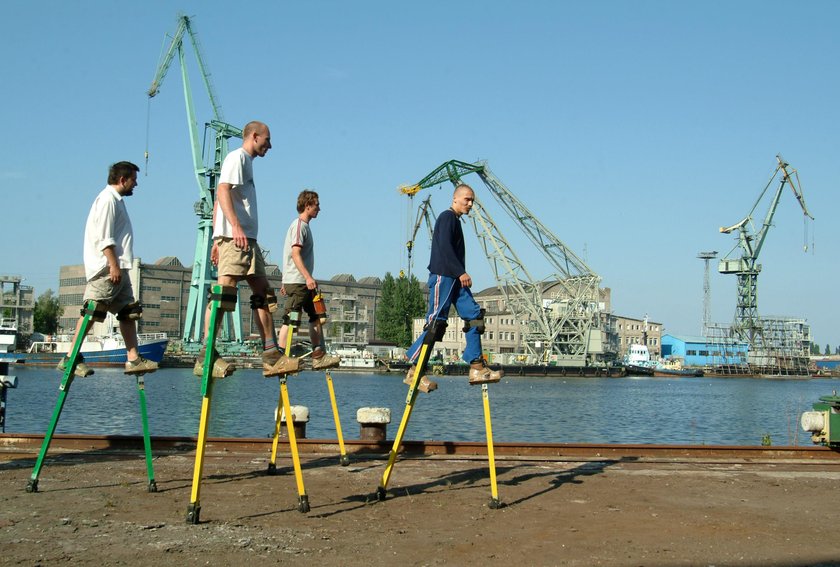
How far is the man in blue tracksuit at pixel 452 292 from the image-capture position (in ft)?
23.2

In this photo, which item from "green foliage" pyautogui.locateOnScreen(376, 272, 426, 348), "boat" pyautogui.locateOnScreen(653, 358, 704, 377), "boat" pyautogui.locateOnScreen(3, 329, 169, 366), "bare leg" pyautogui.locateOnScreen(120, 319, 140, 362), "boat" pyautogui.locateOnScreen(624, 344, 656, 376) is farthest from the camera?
"green foliage" pyautogui.locateOnScreen(376, 272, 426, 348)

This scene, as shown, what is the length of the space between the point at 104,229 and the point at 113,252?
0.22m

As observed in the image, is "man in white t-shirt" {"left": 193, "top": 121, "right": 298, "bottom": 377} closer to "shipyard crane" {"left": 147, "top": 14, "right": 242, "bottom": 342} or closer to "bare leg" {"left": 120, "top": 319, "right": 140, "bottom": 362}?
"bare leg" {"left": 120, "top": 319, "right": 140, "bottom": 362}

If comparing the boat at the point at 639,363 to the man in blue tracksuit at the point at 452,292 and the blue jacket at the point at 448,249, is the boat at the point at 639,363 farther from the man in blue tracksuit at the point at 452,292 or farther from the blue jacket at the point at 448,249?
the blue jacket at the point at 448,249

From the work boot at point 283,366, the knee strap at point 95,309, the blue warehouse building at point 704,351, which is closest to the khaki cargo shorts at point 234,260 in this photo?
the work boot at point 283,366

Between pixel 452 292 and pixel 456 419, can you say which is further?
pixel 456 419

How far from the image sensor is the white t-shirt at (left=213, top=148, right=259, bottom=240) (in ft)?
21.0

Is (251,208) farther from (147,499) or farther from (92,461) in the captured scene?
(92,461)

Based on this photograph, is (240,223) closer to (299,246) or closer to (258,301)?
(258,301)

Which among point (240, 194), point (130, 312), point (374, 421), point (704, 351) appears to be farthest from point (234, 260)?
point (704, 351)

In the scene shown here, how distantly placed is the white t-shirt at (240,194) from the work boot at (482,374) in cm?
216

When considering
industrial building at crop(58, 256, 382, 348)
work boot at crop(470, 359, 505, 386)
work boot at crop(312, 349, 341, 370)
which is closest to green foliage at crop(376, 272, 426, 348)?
industrial building at crop(58, 256, 382, 348)

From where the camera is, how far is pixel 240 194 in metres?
6.53

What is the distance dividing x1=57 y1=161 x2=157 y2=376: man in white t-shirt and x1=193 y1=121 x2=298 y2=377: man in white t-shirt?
96cm
